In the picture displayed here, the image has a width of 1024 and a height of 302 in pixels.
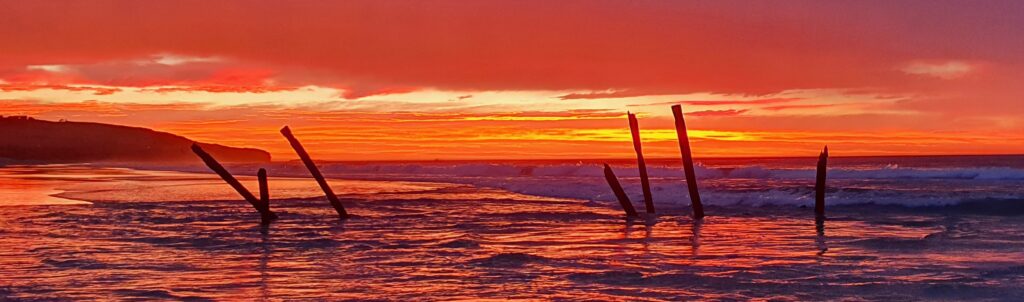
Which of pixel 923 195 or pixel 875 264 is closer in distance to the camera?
pixel 875 264

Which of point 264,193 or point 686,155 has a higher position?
point 686,155

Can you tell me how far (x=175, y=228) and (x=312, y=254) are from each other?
5659mm

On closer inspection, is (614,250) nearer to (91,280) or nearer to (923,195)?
(91,280)

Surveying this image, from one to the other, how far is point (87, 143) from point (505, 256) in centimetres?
14567

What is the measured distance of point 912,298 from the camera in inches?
391

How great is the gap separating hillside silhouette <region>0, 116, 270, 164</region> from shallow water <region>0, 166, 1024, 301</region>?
356ft

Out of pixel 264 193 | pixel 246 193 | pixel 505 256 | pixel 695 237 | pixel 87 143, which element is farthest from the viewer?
pixel 87 143

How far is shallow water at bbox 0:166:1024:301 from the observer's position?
1043cm

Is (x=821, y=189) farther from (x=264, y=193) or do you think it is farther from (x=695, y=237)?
(x=264, y=193)

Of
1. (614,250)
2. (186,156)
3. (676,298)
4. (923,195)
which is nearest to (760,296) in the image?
(676,298)

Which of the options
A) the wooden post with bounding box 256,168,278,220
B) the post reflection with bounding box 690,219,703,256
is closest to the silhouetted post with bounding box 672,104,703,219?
the post reflection with bounding box 690,219,703,256

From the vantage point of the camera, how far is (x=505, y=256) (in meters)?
13.5

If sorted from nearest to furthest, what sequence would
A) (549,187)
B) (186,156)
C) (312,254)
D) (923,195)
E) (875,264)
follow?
(875,264) → (312,254) → (923,195) → (549,187) → (186,156)

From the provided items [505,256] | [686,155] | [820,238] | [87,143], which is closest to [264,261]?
[505,256]
